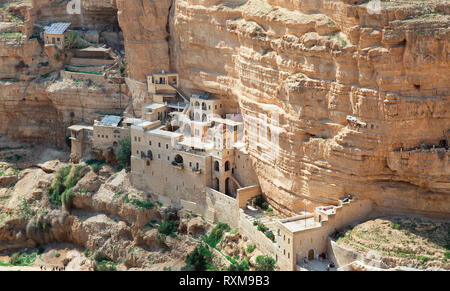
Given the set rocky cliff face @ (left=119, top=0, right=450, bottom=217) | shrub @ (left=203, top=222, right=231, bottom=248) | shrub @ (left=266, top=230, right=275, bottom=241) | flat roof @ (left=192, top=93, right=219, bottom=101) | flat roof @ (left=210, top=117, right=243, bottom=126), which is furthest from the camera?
flat roof @ (left=192, top=93, right=219, bottom=101)

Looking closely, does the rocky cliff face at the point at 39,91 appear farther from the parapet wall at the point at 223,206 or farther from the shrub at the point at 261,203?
the shrub at the point at 261,203

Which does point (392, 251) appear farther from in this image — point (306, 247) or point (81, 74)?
point (81, 74)

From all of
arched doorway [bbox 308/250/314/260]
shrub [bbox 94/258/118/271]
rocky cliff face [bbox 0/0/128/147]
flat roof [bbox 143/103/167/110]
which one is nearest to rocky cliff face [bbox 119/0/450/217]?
arched doorway [bbox 308/250/314/260]

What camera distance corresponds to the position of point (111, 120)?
53.7 meters

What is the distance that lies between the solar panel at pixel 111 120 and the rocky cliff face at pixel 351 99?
11.4m

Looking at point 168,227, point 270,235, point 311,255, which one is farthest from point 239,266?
point 168,227

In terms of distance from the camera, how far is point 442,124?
38125mm

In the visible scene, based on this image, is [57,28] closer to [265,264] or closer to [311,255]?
[265,264]

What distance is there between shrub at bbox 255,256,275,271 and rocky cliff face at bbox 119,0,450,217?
3.64m

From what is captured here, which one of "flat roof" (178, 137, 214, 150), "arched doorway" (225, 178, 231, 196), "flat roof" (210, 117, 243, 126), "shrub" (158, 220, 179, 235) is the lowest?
"shrub" (158, 220, 179, 235)

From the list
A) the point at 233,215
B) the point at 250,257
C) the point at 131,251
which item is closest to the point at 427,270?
the point at 250,257

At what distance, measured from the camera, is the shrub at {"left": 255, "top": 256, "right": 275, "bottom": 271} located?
4016 cm

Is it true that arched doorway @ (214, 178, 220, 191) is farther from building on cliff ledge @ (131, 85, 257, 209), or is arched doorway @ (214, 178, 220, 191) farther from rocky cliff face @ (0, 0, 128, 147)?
rocky cliff face @ (0, 0, 128, 147)

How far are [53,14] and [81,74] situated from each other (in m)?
7.26
